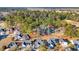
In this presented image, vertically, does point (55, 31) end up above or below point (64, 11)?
below
